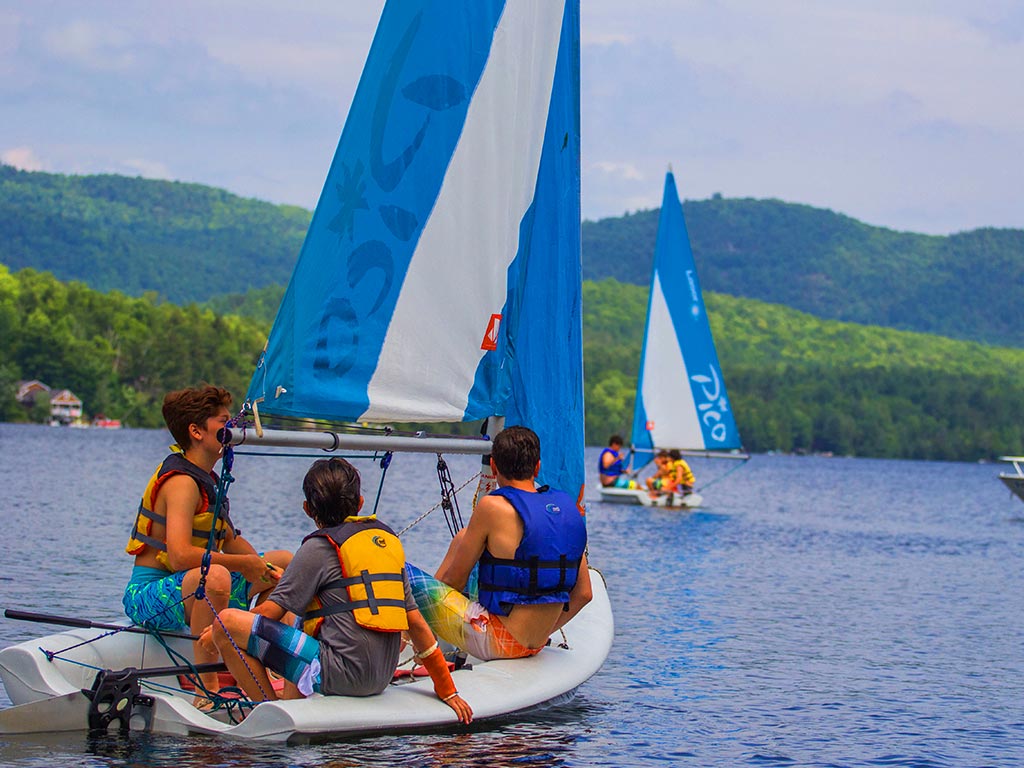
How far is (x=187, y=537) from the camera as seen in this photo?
737 cm

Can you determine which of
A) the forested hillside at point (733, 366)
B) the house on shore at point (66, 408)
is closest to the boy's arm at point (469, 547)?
the forested hillside at point (733, 366)

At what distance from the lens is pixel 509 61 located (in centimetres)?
901

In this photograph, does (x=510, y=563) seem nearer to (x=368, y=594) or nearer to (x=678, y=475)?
(x=368, y=594)

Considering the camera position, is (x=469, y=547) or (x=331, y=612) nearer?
(x=331, y=612)

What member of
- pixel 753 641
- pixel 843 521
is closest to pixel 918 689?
pixel 753 641

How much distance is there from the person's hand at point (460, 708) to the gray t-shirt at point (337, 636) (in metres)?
0.35

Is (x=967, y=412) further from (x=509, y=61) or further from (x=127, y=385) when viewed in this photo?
(x=509, y=61)

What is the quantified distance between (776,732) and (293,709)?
373 cm

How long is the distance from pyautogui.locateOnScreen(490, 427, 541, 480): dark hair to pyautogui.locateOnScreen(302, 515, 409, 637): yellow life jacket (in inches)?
43.0

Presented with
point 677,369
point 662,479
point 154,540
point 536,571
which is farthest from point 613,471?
point 154,540

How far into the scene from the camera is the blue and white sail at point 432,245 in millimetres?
Answer: 8328

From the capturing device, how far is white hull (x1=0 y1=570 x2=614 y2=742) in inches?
276

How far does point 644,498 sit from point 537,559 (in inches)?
953

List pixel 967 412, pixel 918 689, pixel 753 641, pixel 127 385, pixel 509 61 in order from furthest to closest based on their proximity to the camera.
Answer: pixel 967 412
pixel 127 385
pixel 753 641
pixel 918 689
pixel 509 61
